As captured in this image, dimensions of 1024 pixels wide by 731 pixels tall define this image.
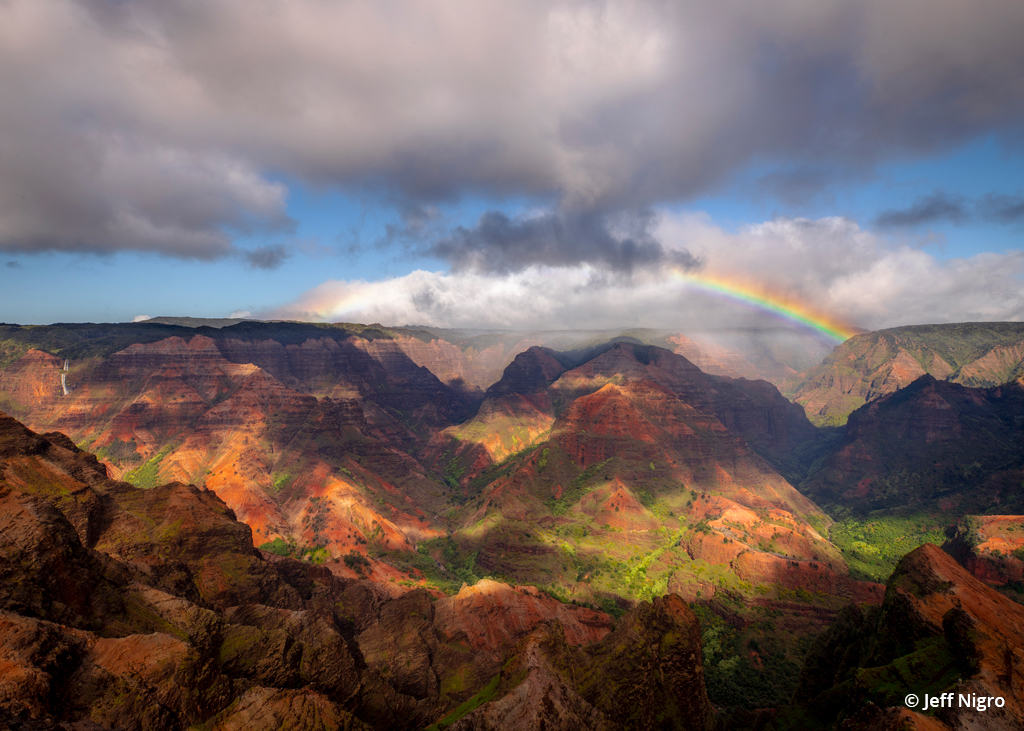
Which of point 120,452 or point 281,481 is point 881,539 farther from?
point 120,452

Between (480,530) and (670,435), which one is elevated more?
(670,435)

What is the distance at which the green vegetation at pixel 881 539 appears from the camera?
8362 centimetres

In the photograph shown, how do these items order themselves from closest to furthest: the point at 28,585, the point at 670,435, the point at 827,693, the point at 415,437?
the point at 28,585 → the point at 827,693 → the point at 670,435 → the point at 415,437

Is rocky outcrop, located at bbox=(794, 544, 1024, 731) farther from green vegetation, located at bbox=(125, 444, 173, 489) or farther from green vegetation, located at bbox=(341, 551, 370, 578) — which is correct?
green vegetation, located at bbox=(125, 444, 173, 489)

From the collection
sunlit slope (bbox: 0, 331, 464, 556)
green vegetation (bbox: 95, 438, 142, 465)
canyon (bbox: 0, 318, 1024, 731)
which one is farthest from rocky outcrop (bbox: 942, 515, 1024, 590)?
green vegetation (bbox: 95, 438, 142, 465)

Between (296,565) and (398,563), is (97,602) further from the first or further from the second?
(398,563)

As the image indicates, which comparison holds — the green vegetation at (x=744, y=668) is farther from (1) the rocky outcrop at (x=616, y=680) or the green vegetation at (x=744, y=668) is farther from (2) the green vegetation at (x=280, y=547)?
(2) the green vegetation at (x=280, y=547)

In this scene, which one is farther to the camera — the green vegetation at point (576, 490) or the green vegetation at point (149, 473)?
the green vegetation at point (576, 490)

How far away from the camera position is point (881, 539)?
327 feet

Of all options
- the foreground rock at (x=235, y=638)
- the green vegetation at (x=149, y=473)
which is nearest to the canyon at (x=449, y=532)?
the foreground rock at (x=235, y=638)

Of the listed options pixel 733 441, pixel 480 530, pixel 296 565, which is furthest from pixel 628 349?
pixel 296 565

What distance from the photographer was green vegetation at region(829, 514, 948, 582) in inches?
3292

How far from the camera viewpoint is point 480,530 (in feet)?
314

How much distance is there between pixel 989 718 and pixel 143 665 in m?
38.1
